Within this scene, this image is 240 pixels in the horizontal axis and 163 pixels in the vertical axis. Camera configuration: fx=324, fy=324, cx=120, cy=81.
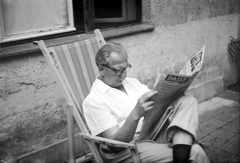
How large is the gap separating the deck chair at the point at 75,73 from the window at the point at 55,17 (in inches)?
21.8

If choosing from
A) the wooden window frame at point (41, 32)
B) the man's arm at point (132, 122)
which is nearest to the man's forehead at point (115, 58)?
the man's arm at point (132, 122)

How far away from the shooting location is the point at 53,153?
3.54 metres

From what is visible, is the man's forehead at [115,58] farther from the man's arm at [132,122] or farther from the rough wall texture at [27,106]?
the rough wall texture at [27,106]

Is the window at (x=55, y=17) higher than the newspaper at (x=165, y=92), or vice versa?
the window at (x=55, y=17)

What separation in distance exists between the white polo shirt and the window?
1129 mm

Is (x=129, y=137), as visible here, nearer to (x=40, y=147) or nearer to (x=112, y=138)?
(x=112, y=138)

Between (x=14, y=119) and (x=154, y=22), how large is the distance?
7.48 ft

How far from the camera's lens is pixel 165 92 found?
2.16 metres

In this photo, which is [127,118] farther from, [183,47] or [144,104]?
[183,47]

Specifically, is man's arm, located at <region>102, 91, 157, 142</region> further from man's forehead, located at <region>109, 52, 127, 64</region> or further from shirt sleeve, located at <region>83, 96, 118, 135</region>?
man's forehead, located at <region>109, 52, 127, 64</region>

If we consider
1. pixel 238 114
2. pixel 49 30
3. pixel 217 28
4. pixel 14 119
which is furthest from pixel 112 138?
pixel 217 28

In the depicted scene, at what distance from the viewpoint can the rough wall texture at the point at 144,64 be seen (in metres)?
3.19

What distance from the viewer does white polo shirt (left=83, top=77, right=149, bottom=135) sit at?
2439 millimetres

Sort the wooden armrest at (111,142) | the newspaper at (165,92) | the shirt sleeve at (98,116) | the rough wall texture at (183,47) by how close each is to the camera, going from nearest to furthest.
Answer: the newspaper at (165,92) → the wooden armrest at (111,142) → the shirt sleeve at (98,116) → the rough wall texture at (183,47)
